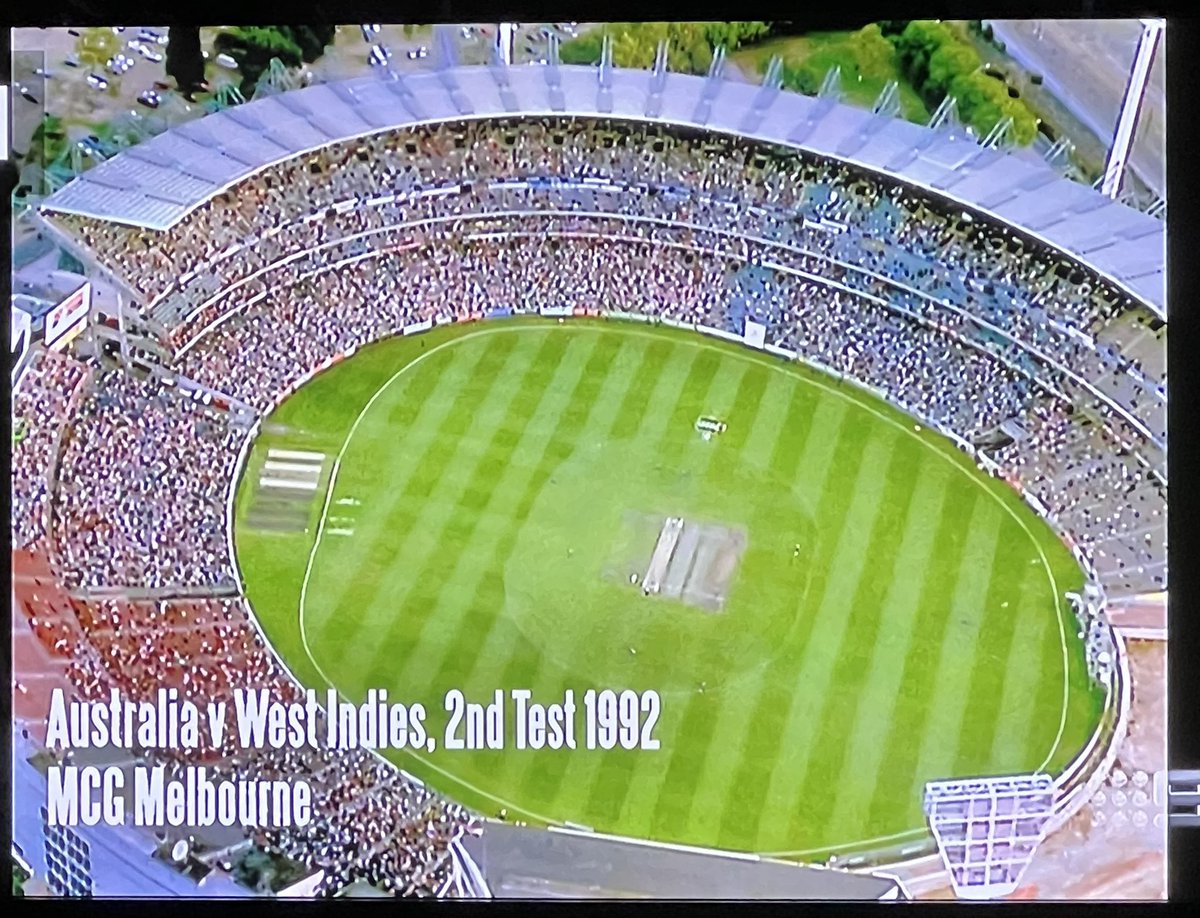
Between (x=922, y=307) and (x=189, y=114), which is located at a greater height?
(x=189, y=114)

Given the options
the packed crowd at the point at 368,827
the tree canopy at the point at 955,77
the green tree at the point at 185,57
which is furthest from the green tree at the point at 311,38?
the packed crowd at the point at 368,827

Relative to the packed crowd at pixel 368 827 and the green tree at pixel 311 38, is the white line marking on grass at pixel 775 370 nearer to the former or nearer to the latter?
the packed crowd at pixel 368 827

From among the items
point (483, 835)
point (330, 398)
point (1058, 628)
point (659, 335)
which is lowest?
point (483, 835)

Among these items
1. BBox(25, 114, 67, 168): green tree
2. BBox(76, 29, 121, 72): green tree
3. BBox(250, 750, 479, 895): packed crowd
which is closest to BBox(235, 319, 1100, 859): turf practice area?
BBox(250, 750, 479, 895): packed crowd

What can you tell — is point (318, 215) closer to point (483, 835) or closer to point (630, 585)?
point (630, 585)

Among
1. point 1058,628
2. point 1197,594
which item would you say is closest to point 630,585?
point 1058,628

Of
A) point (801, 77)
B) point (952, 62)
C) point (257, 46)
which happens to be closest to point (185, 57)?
point (257, 46)

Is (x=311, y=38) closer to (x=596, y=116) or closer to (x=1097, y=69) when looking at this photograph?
(x=596, y=116)
